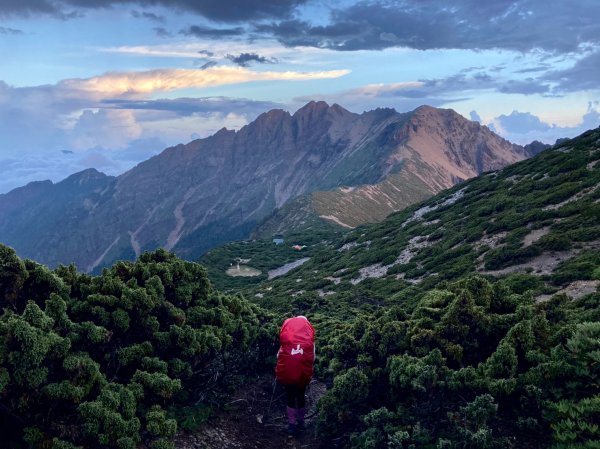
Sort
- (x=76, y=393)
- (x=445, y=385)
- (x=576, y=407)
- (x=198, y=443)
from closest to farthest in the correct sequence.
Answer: (x=576, y=407) → (x=76, y=393) → (x=445, y=385) → (x=198, y=443)

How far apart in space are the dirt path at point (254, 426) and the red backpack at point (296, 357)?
6.02 ft

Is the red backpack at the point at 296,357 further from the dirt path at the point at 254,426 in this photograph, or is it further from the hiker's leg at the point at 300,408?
the dirt path at the point at 254,426

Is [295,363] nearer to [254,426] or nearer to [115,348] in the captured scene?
[254,426]

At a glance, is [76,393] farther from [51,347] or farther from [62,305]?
[62,305]

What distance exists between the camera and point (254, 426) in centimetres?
1505

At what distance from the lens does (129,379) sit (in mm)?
13547

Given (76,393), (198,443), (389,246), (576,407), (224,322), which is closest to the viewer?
(576,407)

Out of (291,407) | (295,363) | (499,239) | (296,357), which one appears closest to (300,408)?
(291,407)

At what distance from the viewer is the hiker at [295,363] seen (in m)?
14.2

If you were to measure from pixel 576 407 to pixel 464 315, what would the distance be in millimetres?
4454

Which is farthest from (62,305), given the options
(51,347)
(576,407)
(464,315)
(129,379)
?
(576,407)

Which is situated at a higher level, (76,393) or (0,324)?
(0,324)

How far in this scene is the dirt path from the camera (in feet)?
45.0

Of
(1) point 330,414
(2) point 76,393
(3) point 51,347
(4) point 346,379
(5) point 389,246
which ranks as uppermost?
(3) point 51,347
